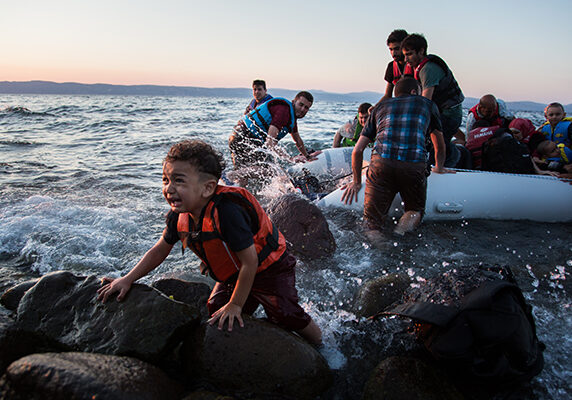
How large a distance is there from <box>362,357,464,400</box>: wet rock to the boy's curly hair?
163 cm

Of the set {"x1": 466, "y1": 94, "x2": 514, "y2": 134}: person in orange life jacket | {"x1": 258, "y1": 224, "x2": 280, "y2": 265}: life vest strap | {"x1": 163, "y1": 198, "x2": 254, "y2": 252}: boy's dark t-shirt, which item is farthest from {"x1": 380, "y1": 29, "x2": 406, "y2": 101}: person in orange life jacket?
{"x1": 163, "y1": 198, "x2": 254, "y2": 252}: boy's dark t-shirt

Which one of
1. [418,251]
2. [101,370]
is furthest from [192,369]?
[418,251]

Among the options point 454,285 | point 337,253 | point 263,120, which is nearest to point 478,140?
point 337,253

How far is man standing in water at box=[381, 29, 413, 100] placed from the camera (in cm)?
614

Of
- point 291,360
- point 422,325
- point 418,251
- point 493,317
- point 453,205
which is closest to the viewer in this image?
point 493,317

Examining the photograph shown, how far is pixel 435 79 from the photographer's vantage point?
5230 millimetres

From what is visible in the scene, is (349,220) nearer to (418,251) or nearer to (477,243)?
(418,251)

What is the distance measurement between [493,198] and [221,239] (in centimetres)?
479

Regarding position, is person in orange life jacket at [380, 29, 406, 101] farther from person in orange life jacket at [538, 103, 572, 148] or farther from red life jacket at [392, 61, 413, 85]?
person in orange life jacket at [538, 103, 572, 148]

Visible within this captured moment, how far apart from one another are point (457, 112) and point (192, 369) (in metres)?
5.29

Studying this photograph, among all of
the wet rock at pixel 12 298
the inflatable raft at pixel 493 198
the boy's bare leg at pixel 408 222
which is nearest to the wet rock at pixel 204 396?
the wet rock at pixel 12 298

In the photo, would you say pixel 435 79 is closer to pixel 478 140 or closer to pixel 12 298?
pixel 478 140

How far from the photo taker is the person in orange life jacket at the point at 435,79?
5.11m

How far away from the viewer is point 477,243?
4988 mm
